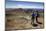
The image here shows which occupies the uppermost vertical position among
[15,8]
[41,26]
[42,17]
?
[15,8]

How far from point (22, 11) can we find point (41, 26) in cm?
30

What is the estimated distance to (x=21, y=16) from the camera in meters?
0.97

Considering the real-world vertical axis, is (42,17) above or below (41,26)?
above

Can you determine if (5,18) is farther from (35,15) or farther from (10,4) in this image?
(35,15)

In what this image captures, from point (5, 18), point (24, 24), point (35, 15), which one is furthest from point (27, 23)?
Result: point (5, 18)

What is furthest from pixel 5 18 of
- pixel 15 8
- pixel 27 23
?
pixel 27 23

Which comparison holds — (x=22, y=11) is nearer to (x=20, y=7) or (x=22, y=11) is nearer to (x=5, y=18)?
(x=20, y=7)

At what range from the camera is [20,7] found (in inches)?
38.3

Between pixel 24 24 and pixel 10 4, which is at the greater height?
pixel 10 4

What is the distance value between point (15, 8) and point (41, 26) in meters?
0.39

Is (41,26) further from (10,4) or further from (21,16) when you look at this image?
(10,4)

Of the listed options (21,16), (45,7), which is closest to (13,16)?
(21,16)
